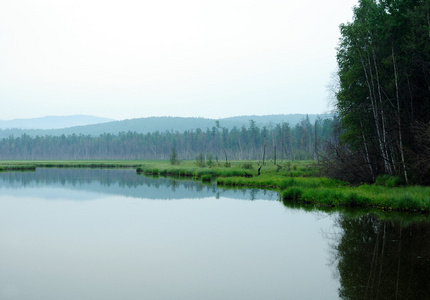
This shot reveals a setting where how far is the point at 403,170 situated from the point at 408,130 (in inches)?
113

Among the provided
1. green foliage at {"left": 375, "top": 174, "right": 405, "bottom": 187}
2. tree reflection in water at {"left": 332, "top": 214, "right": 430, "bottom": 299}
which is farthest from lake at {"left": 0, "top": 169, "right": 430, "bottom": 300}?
green foliage at {"left": 375, "top": 174, "right": 405, "bottom": 187}

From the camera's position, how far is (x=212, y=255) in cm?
1434

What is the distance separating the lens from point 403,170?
28.1 meters

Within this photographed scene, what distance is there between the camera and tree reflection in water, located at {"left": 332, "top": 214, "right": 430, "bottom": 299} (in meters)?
10.3

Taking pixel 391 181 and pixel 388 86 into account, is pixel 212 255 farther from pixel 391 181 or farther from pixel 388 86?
pixel 388 86

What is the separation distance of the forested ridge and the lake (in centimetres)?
880

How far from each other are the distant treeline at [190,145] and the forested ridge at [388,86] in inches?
3877

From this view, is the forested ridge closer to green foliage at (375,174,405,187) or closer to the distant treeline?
green foliage at (375,174,405,187)

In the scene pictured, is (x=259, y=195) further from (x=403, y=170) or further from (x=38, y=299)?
(x=38, y=299)

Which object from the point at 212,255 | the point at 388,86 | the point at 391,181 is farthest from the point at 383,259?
the point at 388,86

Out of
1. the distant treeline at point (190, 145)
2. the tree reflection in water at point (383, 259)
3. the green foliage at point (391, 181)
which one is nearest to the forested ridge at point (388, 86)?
the green foliage at point (391, 181)

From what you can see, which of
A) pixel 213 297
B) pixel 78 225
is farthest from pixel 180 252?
pixel 78 225

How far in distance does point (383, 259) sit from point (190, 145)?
524 ft

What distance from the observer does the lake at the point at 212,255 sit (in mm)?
10750
